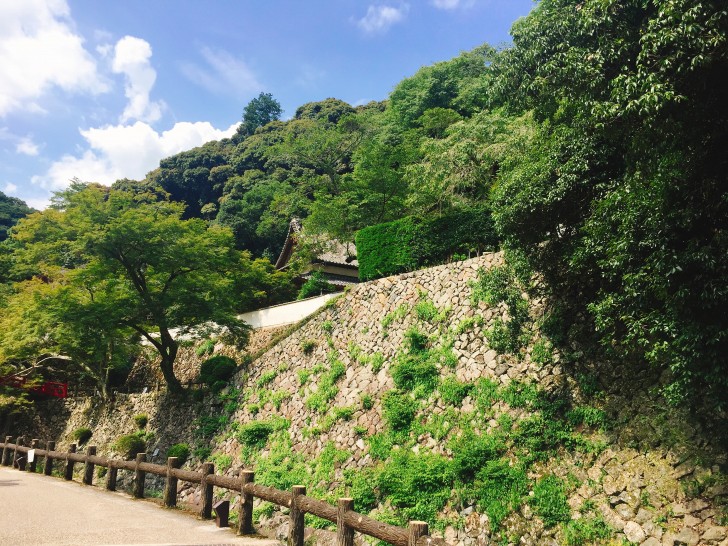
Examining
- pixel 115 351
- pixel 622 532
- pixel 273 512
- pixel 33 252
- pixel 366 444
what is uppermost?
pixel 33 252

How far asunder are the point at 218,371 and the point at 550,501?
41.1 feet

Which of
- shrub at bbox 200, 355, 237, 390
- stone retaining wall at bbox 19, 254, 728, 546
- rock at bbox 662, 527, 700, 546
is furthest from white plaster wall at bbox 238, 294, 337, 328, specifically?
rock at bbox 662, 527, 700, 546

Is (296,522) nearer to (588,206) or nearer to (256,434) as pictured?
(588,206)

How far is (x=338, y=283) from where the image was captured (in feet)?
75.9

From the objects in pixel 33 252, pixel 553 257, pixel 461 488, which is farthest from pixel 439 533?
pixel 33 252

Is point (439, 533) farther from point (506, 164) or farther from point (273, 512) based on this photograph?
point (506, 164)

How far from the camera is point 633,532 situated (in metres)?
6.47

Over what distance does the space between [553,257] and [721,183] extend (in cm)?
318

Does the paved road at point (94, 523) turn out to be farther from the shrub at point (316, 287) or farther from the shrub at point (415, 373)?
the shrub at point (316, 287)

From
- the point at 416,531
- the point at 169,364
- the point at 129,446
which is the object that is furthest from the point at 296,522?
the point at 169,364

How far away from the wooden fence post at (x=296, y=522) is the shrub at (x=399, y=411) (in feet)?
13.8

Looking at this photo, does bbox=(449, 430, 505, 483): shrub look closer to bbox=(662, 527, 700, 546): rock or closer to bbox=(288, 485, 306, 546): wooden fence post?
bbox=(662, 527, 700, 546): rock

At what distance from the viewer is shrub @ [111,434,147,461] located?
52.6ft

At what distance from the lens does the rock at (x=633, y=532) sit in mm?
6383
